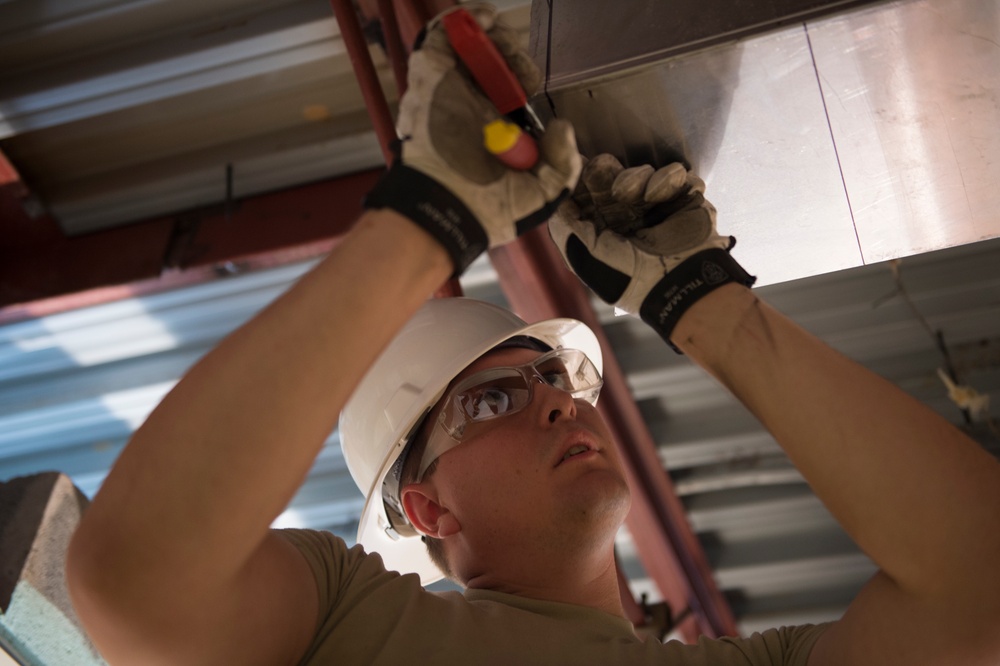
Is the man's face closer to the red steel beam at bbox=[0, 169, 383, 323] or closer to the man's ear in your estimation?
the man's ear

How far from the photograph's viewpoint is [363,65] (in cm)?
275

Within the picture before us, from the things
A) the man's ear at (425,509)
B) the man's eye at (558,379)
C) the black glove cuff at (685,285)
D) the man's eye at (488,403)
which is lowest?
the man's ear at (425,509)

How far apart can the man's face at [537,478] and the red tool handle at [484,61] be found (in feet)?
2.65

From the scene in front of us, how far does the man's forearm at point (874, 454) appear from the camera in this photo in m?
1.49

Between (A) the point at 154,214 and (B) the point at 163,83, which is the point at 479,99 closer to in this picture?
(B) the point at 163,83

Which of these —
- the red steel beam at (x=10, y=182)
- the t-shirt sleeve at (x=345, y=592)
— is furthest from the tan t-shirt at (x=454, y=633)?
the red steel beam at (x=10, y=182)

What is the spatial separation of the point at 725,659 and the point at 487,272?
212cm

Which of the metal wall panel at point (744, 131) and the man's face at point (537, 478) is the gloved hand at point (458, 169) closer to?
the metal wall panel at point (744, 131)

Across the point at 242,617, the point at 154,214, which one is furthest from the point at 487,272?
the point at 242,617

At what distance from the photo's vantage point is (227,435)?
1.26m

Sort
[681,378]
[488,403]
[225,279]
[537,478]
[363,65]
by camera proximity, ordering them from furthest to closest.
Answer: [681,378] < [225,279] < [363,65] < [488,403] < [537,478]

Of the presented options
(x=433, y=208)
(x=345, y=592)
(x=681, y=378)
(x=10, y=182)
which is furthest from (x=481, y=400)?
(x=10, y=182)

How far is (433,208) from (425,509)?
1.01 meters

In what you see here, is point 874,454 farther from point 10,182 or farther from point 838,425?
point 10,182
